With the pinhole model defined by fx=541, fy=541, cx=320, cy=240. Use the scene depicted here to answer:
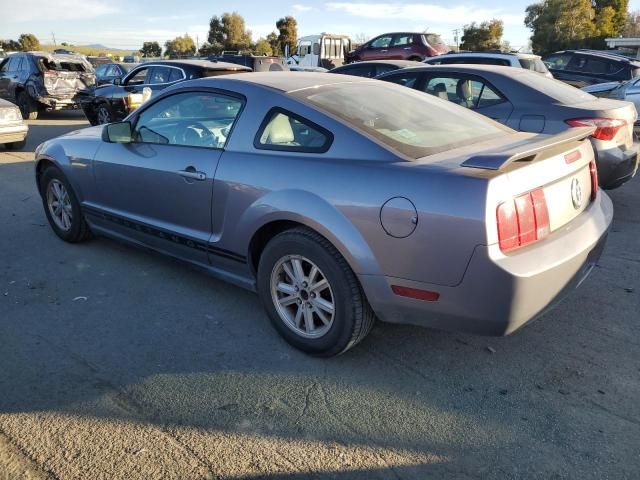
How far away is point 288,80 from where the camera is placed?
3555 millimetres

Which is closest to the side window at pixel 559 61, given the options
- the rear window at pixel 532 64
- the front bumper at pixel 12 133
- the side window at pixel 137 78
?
the rear window at pixel 532 64

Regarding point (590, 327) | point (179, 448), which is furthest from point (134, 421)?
point (590, 327)

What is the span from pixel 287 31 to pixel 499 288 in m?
52.0

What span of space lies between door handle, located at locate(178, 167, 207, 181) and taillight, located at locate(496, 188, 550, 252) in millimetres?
1868

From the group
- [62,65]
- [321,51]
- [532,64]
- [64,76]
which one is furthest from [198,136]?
[321,51]

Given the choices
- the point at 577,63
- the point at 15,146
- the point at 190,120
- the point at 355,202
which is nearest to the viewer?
the point at 355,202

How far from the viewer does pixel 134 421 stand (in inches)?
101

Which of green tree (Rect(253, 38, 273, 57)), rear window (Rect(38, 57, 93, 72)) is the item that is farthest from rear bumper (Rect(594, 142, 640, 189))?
green tree (Rect(253, 38, 273, 57))

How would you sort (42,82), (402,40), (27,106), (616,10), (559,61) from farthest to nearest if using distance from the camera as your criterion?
(616,10)
(402,40)
(559,61)
(27,106)
(42,82)

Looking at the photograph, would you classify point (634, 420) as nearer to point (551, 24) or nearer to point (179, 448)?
point (179, 448)

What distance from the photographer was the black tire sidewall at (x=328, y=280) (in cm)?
281

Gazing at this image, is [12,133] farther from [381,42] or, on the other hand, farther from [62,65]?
[381,42]

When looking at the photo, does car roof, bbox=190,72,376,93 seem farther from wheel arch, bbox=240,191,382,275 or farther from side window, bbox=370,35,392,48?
side window, bbox=370,35,392,48

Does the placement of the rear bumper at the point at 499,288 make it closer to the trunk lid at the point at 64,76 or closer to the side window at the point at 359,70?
the side window at the point at 359,70
